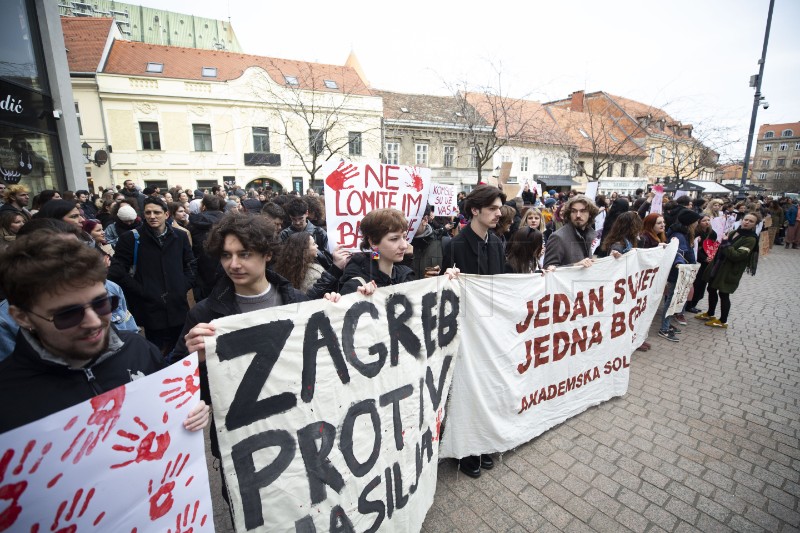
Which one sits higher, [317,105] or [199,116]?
[317,105]

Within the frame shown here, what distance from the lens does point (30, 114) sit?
8.31 meters

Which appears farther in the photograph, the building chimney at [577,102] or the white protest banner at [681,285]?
the building chimney at [577,102]

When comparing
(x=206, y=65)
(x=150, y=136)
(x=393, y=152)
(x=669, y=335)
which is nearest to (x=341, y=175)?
(x=669, y=335)

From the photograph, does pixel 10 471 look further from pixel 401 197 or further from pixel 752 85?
pixel 752 85

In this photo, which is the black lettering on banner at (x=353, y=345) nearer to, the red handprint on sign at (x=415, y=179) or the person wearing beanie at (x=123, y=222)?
the red handprint on sign at (x=415, y=179)

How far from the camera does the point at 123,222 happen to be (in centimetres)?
462

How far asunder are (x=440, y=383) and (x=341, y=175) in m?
2.04

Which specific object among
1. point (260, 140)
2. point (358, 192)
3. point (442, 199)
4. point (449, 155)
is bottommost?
point (442, 199)

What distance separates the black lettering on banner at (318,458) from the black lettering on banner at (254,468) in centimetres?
10

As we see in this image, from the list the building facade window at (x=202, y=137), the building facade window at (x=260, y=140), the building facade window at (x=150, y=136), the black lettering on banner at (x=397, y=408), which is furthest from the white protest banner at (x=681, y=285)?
the building facade window at (x=150, y=136)

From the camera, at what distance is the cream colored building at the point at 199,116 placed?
68.0 feet

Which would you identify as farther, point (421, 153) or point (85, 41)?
point (421, 153)

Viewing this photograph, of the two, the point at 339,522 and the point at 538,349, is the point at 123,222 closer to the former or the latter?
the point at 339,522

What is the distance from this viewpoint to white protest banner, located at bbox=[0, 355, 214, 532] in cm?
108
